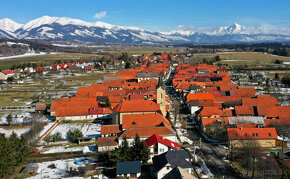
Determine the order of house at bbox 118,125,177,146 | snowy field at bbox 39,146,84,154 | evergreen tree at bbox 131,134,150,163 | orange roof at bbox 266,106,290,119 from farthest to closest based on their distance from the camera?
orange roof at bbox 266,106,290,119, snowy field at bbox 39,146,84,154, house at bbox 118,125,177,146, evergreen tree at bbox 131,134,150,163

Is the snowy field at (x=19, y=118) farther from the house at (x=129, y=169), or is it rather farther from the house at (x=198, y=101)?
the house at (x=129, y=169)

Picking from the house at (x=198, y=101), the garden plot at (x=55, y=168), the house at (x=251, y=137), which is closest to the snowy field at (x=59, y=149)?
the garden plot at (x=55, y=168)

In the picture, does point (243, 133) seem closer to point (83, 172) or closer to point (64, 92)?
point (83, 172)

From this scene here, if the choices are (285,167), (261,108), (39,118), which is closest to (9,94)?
(39,118)

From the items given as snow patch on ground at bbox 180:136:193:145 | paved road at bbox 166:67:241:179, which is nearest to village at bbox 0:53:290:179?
paved road at bbox 166:67:241:179

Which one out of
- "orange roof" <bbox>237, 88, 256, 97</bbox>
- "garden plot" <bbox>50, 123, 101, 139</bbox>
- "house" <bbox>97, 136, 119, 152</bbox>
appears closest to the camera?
"house" <bbox>97, 136, 119, 152</bbox>

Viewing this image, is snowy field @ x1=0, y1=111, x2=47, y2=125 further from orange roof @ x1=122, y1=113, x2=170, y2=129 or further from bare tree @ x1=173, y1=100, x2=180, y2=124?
bare tree @ x1=173, y1=100, x2=180, y2=124
